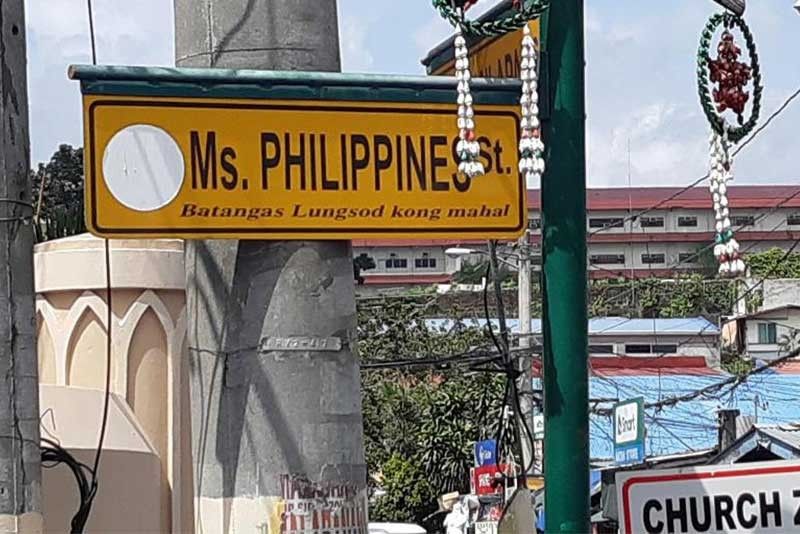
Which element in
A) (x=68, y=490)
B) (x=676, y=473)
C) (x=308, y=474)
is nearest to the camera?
(x=308, y=474)

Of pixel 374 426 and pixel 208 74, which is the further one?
pixel 374 426

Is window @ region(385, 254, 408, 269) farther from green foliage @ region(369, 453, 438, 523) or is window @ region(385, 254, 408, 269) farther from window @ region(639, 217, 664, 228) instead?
green foliage @ region(369, 453, 438, 523)

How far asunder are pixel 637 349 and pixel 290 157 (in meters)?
51.7

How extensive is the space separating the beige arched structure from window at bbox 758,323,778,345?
44135mm

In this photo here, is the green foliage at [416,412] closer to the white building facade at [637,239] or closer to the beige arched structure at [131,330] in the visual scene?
the beige arched structure at [131,330]

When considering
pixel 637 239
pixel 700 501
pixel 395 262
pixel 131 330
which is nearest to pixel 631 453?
pixel 131 330

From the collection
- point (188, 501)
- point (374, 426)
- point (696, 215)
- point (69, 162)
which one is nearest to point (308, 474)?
point (188, 501)

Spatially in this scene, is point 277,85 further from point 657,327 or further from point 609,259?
point 609,259

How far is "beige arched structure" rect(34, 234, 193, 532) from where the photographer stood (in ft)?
29.9

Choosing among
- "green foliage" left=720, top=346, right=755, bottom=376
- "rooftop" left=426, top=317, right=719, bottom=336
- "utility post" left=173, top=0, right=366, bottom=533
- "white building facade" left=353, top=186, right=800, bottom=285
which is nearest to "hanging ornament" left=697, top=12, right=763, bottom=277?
"utility post" left=173, top=0, right=366, bottom=533

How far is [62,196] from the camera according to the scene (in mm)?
13977

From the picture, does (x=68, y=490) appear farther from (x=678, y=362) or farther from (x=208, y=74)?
(x=678, y=362)

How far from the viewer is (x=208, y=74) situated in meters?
3.98

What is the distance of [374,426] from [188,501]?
24.7m
